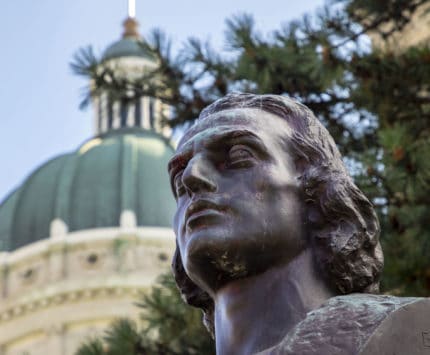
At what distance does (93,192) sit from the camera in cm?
5153

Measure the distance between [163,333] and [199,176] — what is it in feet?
20.5

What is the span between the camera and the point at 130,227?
162ft

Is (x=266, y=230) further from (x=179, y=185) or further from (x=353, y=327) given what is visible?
(x=353, y=327)

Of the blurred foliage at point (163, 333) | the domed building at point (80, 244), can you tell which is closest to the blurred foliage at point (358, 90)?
the blurred foliage at point (163, 333)

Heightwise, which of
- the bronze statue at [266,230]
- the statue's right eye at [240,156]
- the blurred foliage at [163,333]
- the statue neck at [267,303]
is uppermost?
the blurred foliage at [163,333]

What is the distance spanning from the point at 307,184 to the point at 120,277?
44.4m

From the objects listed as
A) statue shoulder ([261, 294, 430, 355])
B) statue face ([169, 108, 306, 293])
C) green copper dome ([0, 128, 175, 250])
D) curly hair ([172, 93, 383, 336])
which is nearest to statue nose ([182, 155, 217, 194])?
statue face ([169, 108, 306, 293])

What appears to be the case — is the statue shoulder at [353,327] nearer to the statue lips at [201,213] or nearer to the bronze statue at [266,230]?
the bronze statue at [266,230]

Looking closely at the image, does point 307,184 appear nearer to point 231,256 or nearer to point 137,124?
point 231,256

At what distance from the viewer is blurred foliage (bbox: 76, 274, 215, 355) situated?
9.36m

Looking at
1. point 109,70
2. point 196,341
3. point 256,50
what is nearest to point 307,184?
point 196,341

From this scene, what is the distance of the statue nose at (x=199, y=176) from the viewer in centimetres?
343

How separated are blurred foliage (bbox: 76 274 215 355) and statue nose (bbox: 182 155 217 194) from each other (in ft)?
18.8

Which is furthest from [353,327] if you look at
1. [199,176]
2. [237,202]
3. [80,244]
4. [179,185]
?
[80,244]
